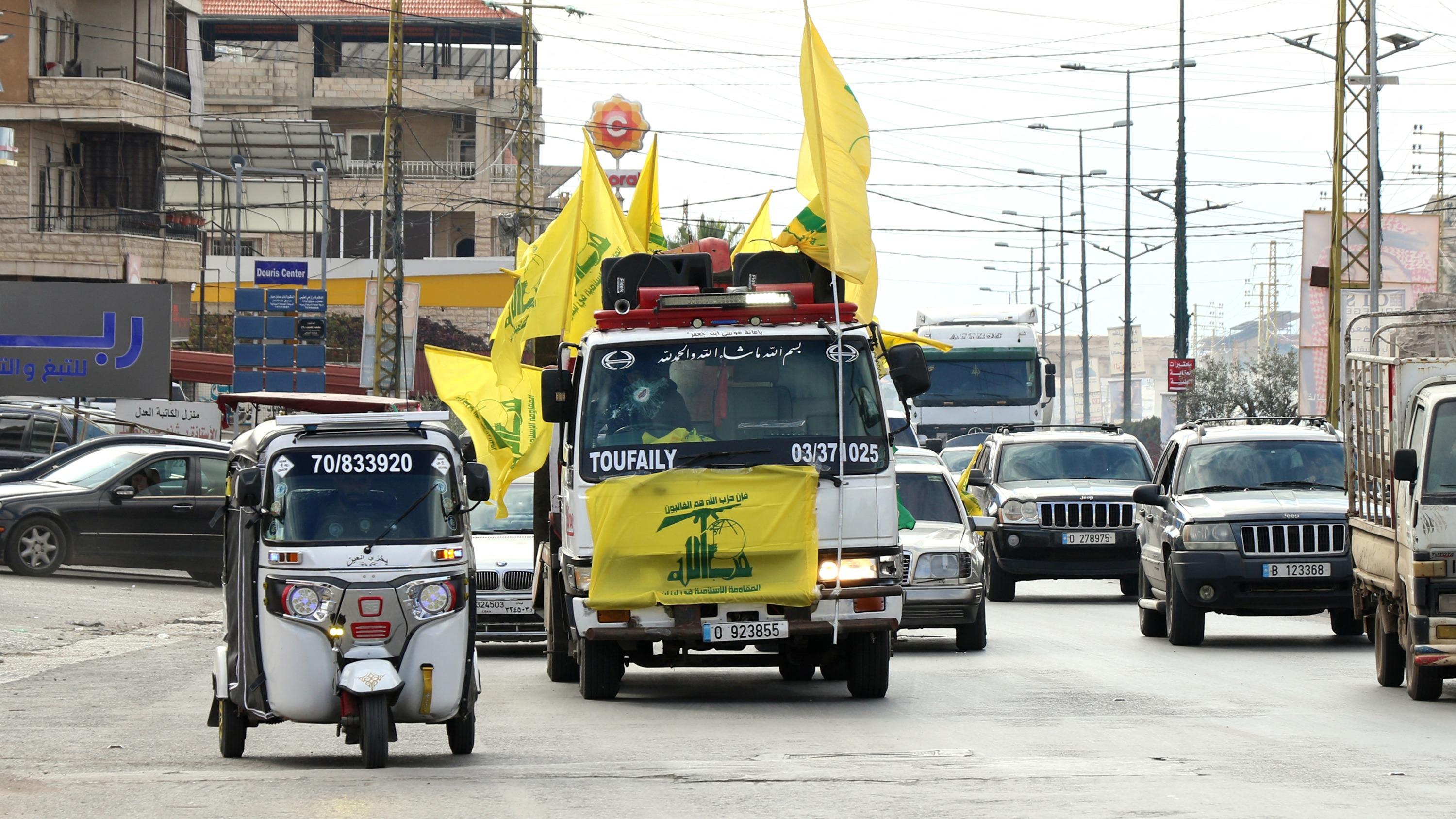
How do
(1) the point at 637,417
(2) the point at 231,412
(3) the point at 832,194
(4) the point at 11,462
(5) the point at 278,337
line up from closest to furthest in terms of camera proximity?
(1) the point at 637,417
(3) the point at 832,194
(4) the point at 11,462
(5) the point at 278,337
(2) the point at 231,412

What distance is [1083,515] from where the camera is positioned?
23.8m

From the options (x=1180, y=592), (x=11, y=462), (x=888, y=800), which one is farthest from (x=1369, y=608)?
(x=11, y=462)

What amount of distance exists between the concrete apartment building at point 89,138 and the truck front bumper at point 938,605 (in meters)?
37.8

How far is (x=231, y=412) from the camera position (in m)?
52.3

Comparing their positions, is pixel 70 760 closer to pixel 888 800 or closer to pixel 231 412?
pixel 888 800

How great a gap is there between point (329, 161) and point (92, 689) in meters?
63.9

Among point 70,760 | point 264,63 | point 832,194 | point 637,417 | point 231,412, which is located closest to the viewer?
point 70,760

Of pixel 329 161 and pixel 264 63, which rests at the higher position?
pixel 264 63

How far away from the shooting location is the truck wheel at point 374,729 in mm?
9969

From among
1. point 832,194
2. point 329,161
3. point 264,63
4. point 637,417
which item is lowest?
point 637,417

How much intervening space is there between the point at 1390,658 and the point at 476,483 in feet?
22.8

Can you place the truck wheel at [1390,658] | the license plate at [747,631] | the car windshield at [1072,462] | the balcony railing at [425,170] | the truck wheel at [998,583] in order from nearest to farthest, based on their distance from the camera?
the license plate at [747,631] → the truck wheel at [1390,658] → the truck wheel at [998,583] → the car windshield at [1072,462] → the balcony railing at [425,170]

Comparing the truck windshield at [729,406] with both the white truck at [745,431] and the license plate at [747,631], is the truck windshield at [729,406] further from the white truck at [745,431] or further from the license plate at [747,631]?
the license plate at [747,631]

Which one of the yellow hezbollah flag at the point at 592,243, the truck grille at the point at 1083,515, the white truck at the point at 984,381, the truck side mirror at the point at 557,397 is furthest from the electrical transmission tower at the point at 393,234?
the truck side mirror at the point at 557,397
